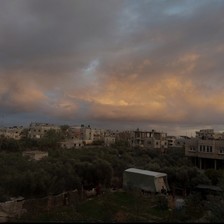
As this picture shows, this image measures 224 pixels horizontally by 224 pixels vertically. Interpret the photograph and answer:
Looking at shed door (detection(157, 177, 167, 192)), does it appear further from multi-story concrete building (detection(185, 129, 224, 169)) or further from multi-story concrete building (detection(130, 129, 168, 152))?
multi-story concrete building (detection(130, 129, 168, 152))

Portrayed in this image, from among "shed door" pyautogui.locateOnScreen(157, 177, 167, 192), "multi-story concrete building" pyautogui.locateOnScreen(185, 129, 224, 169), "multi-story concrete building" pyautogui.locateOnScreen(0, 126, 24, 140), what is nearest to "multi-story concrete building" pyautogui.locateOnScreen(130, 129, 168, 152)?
"multi-story concrete building" pyautogui.locateOnScreen(185, 129, 224, 169)

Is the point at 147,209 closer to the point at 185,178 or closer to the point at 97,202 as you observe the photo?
the point at 97,202

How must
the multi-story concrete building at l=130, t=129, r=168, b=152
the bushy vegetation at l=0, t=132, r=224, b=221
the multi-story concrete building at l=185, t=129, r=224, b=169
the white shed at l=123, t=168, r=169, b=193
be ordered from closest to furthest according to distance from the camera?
1. the bushy vegetation at l=0, t=132, r=224, b=221
2. the white shed at l=123, t=168, r=169, b=193
3. the multi-story concrete building at l=185, t=129, r=224, b=169
4. the multi-story concrete building at l=130, t=129, r=168, b=152

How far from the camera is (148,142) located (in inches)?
3885

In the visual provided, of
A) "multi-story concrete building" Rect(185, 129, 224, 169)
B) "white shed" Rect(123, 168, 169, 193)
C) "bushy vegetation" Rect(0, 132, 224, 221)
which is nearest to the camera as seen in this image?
"bushy vegetation" Rect(0, 132, 224, 221)

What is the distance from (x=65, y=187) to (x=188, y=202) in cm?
1044

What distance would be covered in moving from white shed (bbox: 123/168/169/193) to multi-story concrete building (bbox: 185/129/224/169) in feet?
80.8

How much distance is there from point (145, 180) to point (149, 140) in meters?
65.3

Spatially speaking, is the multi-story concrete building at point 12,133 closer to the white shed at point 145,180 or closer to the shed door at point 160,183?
the white shed at point 145,180

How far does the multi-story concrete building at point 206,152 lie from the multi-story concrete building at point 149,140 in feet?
103

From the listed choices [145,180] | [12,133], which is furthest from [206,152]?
[12,133]

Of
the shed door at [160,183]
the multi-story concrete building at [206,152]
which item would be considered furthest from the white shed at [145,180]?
the multi-story concrete building at [206,152]

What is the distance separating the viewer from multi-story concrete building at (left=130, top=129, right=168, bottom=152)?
3826 inches

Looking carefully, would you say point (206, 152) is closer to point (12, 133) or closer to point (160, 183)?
point (160, 183)
